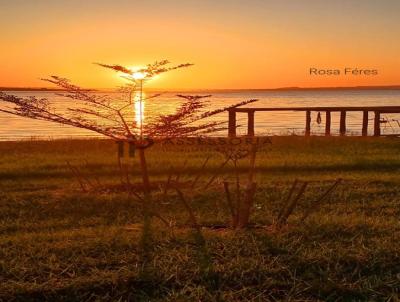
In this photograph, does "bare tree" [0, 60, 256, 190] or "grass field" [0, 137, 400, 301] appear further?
"bare tree" [0, 60, 256, 190]

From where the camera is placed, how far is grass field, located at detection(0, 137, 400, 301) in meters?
4.46

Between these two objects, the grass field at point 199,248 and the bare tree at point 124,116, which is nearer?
the grass field at point 199,248

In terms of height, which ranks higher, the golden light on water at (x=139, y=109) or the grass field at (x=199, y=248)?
the golden light on water at (x=139, y=109)

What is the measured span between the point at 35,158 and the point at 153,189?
254 inches

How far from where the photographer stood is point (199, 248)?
17.8ft

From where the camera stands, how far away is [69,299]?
4305 mm

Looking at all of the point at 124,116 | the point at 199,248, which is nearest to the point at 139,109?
the point at 124,116

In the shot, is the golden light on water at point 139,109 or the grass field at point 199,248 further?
the golden light on water at point 139,109

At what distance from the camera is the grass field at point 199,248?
4.46 m

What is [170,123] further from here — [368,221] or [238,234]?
[368,221]

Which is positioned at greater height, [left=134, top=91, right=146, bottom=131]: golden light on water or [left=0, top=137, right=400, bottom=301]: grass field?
[left=134, top=91, right=146, bottom=131]: golden light on water

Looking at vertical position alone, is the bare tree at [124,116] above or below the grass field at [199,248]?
above

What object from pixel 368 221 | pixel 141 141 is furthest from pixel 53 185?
pixel 368 221

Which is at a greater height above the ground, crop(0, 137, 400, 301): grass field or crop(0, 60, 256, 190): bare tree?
crop(0, 60, 256, 190): bare tree
